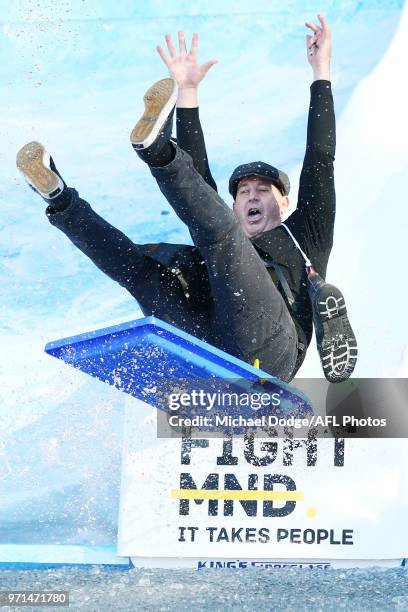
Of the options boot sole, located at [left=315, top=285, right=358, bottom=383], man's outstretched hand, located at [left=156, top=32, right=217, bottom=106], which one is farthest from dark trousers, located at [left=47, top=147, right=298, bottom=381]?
man's outstretched hand, located at [left=156, top=32, right=217, bottom=106]

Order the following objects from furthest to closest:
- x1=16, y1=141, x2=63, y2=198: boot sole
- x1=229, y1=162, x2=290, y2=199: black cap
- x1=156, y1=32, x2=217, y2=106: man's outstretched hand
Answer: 1. x1=229, y1=162, x2=290, y2=199: black cap
2. x1=156, y1=32, x2=217, y2=106: man's outstretched hand
3. x1=16, y1=141, x2=63, y2=198: boot sole

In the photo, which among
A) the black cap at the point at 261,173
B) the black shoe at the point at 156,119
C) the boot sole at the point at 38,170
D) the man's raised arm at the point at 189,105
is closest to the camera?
the black shoe at the point at 156,119

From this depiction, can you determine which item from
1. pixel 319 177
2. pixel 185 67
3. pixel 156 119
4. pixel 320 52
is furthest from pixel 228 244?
pixel 320 52

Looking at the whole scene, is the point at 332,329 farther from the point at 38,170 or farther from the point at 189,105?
the point at 38,170

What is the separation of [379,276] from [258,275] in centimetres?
188

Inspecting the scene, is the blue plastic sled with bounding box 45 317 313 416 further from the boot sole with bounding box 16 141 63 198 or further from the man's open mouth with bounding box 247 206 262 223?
the man's open mouth with bounding box 247 206 262 223

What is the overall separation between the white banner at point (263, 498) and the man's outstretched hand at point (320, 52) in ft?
4.98

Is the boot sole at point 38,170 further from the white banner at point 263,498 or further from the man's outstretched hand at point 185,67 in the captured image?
the white banner at point 263,498

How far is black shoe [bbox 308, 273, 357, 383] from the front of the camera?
2525 mm

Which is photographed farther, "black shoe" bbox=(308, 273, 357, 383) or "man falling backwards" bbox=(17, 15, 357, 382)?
"black shoe" bbox=(308, 273, 357, 383)

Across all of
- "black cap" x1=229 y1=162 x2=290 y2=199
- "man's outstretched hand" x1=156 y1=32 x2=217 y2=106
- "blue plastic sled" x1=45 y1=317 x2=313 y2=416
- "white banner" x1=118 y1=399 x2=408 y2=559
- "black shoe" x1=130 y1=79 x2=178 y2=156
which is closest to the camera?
"black shoe" x1=130 y1=79 x2=178 y2=156

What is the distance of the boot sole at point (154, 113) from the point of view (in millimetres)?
2262

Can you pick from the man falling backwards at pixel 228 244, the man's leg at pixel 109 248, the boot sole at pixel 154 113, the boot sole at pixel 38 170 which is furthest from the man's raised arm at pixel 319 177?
the boot sole at pixel 38 170

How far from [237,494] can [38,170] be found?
1.72m
